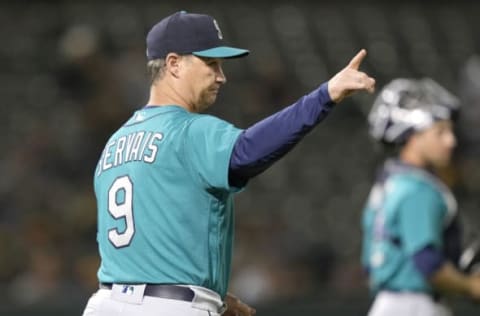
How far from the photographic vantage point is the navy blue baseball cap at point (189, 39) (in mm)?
5176

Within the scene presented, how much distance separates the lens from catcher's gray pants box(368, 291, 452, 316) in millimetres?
7133

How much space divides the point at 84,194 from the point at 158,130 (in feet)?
18.4

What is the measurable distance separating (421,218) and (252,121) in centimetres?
511

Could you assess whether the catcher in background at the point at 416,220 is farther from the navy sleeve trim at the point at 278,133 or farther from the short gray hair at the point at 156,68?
the navy sleeve trim at the point at 278,133

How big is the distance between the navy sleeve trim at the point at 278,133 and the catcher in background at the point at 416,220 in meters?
2.20

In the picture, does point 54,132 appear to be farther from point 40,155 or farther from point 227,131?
point 227,131

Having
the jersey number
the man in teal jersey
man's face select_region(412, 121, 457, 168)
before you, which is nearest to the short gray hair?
the man in teal jersey

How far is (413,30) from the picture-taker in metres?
13.6

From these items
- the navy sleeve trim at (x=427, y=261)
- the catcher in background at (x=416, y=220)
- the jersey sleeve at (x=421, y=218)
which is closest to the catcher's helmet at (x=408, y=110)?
the catcher in background at (x=416, y=220)

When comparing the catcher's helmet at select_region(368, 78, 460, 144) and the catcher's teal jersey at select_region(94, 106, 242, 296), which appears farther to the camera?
the catcher's helmet at select_region(368, 78, 460, 144)

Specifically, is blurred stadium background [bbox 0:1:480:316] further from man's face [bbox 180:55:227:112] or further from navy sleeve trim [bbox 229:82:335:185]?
navy sleeve trim [bbox 229:82:335:185]

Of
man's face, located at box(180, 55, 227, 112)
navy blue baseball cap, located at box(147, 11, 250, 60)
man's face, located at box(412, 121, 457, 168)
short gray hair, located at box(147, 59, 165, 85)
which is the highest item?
navy blue baseball cap, located at box(147, 11, 250, 60)

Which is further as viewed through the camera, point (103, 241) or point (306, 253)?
point (306, 253)

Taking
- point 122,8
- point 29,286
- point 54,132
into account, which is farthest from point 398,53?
point 29,286
